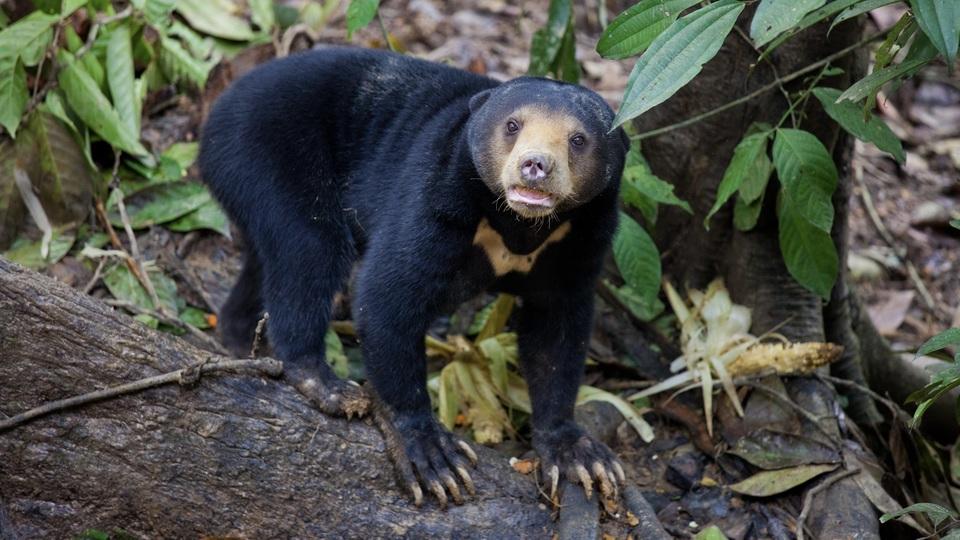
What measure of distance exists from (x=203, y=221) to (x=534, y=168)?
2.73 metres

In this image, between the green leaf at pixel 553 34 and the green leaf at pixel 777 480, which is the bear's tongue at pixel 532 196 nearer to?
the green leaf at pixel 777 480

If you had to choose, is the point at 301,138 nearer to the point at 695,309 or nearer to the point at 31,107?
the point at 31,107

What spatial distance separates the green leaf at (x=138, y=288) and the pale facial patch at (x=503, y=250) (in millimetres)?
1718

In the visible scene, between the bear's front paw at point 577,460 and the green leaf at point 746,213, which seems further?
the green leaf at point 746,213

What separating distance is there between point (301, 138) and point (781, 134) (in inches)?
80.1

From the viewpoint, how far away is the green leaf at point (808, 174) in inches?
175

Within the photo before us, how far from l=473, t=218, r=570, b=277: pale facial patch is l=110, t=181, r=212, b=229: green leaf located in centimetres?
217

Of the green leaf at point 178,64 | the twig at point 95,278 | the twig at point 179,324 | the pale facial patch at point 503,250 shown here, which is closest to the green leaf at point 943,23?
the pale facial patch at point 503,250

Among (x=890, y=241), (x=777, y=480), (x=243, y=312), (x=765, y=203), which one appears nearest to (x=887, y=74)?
(x=765, y=203)

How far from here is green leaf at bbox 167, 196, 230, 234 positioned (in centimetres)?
611

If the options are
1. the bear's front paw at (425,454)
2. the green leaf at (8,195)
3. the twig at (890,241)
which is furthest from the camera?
the twig at (890,241)

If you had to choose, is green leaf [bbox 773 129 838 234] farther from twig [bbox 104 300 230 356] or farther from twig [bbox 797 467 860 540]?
twig [bbox 104 300 230 356]

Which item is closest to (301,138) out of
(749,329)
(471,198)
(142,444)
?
(471,198)

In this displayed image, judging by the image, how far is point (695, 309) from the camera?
569cm
